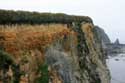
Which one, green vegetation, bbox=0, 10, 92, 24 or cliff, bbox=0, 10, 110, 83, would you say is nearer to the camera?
cliff, bbox=0, 10, 110, 83

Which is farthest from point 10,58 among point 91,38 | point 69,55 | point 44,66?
point 91,38

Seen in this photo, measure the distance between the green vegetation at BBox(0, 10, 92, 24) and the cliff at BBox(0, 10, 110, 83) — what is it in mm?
251

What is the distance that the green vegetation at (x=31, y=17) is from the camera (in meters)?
23.1

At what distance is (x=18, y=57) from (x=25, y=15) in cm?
385

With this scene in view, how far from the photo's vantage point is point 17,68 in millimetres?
21234

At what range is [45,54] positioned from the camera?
23.8 m

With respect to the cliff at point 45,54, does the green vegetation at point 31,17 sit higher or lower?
higher

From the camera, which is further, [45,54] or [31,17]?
[31,17]

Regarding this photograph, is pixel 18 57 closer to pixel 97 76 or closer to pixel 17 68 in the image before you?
pixel 17 68

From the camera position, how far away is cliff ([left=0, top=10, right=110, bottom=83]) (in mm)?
21312

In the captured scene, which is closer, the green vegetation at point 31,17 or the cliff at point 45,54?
the cliff at point 45,54

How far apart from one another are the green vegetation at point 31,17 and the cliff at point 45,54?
251mm

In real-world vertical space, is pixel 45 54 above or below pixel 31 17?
below

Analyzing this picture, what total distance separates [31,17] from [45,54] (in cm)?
269
